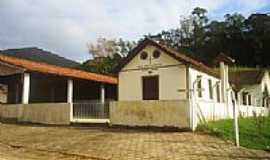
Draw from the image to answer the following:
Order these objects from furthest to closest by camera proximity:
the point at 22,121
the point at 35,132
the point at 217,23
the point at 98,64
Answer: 1. the point at 217,23
2. the point at 98,64
3. the point at 22,121
4. the point at 35,132

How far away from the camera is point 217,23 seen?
63969 mm

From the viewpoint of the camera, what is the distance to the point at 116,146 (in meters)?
13.1

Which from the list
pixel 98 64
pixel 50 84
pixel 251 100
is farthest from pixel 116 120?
pixel 98 64

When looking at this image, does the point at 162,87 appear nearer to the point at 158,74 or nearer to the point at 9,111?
the point at 158,74

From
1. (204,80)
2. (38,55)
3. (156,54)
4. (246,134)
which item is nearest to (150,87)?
(156,54)

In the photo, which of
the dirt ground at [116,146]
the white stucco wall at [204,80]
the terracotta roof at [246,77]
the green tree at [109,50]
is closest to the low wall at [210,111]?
the white stucco wall at [204,80]

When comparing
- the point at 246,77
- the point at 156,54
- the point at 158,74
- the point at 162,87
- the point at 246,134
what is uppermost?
the point at 246,77

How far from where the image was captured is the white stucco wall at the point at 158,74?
21766 mm

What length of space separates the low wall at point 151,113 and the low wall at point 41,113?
3.55 meters

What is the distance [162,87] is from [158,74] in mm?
839

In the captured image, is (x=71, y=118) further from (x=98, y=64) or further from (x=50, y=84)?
(x=98, y=64)

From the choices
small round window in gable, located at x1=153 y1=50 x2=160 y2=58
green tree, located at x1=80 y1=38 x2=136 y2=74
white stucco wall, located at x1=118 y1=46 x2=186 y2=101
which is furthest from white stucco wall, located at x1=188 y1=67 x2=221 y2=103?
green tree, located at x1=80 y1=38 x2=136 y2=74

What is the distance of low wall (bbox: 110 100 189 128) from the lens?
1690 cm

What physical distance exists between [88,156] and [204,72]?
13786 millimetres
